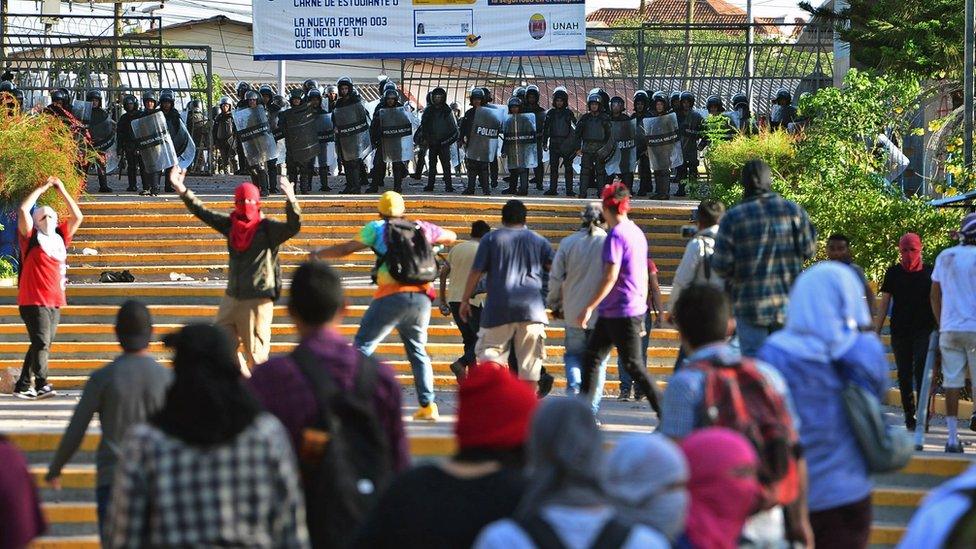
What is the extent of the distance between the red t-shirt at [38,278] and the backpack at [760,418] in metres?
7.90

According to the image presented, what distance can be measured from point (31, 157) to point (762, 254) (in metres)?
10.4

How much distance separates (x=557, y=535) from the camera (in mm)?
3584

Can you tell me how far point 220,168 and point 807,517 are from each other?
913 inches

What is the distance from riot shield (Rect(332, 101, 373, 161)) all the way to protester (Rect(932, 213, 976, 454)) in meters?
12.6

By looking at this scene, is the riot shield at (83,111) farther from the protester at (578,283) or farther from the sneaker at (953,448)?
the sneaker at (953,448)

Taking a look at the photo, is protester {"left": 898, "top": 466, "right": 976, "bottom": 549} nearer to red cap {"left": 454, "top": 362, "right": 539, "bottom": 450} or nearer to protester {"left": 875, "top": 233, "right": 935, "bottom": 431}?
red cap {"left": 454, "top": 362, "right": 539, "bottom": 450}

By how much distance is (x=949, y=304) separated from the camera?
389 inches

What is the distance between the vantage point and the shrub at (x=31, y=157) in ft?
52.6

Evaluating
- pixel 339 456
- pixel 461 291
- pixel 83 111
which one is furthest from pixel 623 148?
pixel 339 456

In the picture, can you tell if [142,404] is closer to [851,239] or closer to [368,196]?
[851,239]

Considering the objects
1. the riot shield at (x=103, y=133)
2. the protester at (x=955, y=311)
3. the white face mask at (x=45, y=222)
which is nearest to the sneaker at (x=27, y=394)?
the white face mask at (x=45, y=222)

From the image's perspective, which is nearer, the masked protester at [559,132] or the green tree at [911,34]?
the green tree at [911,34]

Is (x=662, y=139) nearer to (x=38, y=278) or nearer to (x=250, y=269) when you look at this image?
(x=38, y=278)

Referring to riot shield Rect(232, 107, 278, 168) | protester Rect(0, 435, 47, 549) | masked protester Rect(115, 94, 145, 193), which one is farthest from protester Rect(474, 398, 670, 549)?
masked protester Rect(115, 94, 145, 193)
